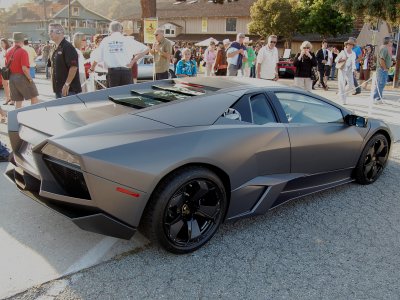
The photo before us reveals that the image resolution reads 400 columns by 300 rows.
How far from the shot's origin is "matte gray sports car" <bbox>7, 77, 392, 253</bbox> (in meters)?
2.72

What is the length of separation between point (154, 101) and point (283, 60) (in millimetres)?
20156

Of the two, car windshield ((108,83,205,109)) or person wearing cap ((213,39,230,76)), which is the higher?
person wearing cap ((213,39,230,76))

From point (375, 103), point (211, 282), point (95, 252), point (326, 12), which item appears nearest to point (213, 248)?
point (211, 282)

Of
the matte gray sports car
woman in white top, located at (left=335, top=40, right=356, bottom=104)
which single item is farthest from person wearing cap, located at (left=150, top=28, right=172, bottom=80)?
woman in white top, located at (left=335, top=40, right=356, bottom=104)

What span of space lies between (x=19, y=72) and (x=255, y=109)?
5.48m

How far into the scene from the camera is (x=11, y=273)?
9.09ft

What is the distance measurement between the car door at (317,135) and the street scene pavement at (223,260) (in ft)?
1.70

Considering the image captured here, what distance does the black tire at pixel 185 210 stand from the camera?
2854mm

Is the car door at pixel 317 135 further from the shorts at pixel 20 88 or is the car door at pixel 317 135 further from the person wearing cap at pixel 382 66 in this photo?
the person wearing cap at pixel 382 66

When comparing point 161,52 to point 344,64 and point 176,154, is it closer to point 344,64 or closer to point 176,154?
point 344,64

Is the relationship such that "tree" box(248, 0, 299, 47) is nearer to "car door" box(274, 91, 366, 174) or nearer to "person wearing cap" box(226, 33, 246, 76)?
"person wearing cap" box(226, 33, 246, 76)

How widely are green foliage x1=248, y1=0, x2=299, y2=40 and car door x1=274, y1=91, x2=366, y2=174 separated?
35372mm

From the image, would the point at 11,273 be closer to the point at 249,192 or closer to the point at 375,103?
the point at 249,192

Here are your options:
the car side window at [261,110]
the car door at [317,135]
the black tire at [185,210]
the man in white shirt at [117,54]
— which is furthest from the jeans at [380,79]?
the black tire at [185,210]
